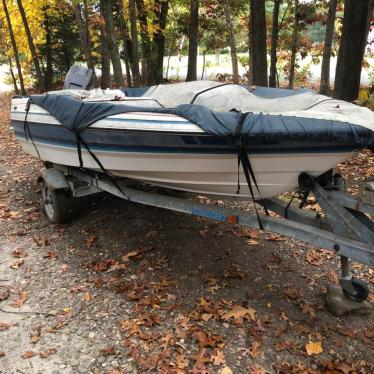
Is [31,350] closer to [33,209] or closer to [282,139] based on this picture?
[282,139]

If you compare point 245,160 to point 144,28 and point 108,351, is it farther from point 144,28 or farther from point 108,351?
point 144,28

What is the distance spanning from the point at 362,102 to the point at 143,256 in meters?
5.51

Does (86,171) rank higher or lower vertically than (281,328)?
higher

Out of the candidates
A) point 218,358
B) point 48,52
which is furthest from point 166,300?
point 48,52

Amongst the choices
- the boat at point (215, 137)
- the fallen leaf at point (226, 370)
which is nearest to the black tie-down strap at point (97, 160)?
the boat at point (215, 137)

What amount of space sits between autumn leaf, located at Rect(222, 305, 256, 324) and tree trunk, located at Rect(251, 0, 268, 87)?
290 inches

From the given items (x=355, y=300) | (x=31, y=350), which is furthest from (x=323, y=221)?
(x=31, y=350)

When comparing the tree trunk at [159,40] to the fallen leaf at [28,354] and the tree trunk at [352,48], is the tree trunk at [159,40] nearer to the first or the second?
the tree trunk at [352,48]

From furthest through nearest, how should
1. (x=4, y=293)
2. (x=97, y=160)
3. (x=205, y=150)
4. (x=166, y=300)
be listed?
(x=97, y=160) → (x=4, y=293) → (x=166, y=300) → (x=205, y=150)

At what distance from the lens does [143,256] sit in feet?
15.2

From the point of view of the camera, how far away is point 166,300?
12.6ft

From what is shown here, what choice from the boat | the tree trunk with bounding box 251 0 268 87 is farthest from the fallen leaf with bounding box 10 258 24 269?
the tree trunk with bounding box 251 0 268 87

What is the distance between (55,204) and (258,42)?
6.70 metres

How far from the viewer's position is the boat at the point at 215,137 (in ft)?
10.1
